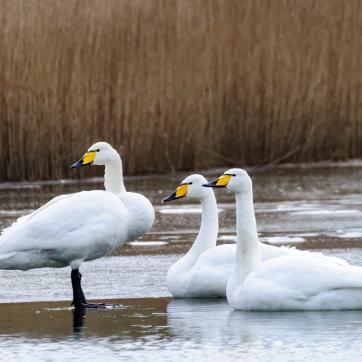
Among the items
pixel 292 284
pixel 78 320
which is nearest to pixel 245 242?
pixel 292 284

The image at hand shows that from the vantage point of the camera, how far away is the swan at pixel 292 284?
7996 millimetres

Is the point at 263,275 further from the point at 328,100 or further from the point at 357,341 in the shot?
the point at 328,100

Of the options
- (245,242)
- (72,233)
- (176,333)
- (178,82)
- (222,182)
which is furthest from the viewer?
(178,82)

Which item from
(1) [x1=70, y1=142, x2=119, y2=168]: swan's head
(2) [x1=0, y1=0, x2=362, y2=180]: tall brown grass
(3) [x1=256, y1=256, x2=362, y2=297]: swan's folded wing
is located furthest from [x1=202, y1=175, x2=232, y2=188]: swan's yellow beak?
(2) [x1=0, y1=0, x2=362, y2=180]: tall brown grass

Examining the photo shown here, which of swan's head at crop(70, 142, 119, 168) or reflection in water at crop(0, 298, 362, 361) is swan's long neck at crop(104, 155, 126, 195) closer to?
swan's head at crop(70, 142, 119, 168)

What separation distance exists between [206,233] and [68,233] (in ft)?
Answer: 3.79

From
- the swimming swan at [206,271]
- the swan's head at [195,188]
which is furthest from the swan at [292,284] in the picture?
the swan's head at [195,188]

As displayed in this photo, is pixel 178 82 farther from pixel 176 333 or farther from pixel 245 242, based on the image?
pixel 176 333

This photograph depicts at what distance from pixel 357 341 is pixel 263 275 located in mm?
1313

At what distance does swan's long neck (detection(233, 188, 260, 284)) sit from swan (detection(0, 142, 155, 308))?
0.85 m

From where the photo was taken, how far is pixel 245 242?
27.9ft

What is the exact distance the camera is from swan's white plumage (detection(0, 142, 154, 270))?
8734 millimetres

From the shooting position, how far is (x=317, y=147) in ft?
60.8

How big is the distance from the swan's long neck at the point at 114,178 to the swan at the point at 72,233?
19.9 inches
